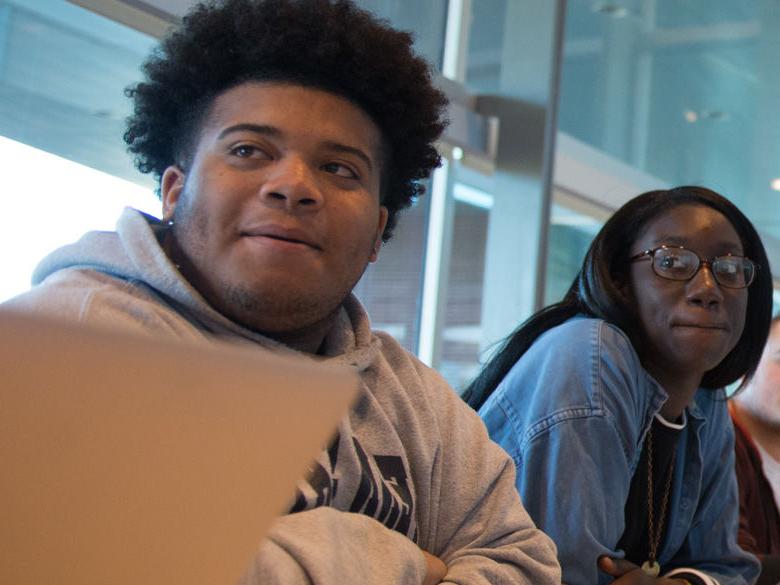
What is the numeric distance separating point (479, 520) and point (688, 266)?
825mm

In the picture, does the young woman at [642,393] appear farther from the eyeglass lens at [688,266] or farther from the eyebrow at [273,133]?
the eyebrow at [273,133]

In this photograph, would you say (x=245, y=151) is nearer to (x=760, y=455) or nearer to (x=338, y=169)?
(x=338, y=169)

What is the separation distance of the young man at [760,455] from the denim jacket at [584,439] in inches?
23.2

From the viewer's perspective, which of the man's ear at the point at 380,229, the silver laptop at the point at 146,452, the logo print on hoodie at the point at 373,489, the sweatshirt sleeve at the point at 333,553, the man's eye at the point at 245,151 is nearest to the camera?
the silver laptop at the point at 146,452

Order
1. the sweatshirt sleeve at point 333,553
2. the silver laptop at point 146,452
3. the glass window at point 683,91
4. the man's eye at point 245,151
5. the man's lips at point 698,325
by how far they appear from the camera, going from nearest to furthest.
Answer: the silver laptop at point 146,452 → the sweatshirt sleeve at point 333,553 → the man's eye at point 245,151 → the man's lips at point 698,325 → the glass window at point 683,91

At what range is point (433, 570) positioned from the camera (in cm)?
139

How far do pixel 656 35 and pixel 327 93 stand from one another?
3360 millimetres

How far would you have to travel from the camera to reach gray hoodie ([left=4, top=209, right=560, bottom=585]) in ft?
3.85

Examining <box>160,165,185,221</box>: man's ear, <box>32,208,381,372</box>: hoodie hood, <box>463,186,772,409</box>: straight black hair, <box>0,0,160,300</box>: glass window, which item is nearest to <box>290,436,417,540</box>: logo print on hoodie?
<box>32,208,381,372</box>: hoodie hood

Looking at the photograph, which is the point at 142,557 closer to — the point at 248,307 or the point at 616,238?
the point at 248,307

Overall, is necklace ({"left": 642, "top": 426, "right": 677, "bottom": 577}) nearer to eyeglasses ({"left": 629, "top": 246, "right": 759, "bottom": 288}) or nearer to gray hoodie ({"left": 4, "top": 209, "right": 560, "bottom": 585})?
eyeglasses ({"left": 629, "top": 246, "right": 759, "bottom": 288})

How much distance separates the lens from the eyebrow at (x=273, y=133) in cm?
143

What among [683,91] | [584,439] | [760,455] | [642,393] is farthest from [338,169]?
[683,91]

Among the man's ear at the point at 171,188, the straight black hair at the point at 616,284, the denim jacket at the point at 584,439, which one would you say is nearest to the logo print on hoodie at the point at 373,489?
the man's ear at the point at 171,188
